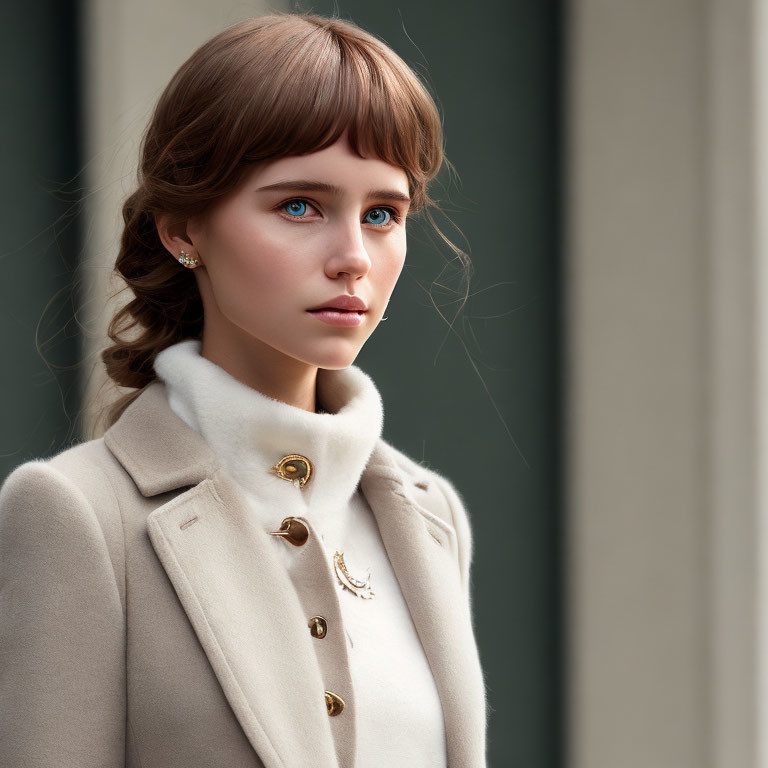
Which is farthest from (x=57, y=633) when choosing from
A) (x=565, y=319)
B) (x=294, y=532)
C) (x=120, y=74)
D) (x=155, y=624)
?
(x=565, y=319)

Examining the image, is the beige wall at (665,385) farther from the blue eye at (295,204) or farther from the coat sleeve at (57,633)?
the coat sleeve at (57,633)

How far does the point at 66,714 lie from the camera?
1433 millimetres

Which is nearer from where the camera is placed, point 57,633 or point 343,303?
point 57,633

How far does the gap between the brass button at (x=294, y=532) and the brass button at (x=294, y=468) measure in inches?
2.4

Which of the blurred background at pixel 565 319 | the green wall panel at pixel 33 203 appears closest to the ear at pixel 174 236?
the blurred background at pixel 565 319

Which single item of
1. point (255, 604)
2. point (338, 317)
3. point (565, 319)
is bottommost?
point (565, 319)

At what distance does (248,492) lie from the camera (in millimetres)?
1668

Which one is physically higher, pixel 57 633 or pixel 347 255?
pixel 347 255

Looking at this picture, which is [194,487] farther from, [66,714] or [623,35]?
[623,35]

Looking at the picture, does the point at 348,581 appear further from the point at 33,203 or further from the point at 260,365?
the point at 33,203

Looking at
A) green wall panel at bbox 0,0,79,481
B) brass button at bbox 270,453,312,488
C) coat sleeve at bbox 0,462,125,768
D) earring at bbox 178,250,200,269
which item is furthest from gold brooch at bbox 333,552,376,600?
green wall panel at bbox 0,0,79,481

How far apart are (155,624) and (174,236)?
0.56 metres

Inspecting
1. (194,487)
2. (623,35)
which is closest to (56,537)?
(194,487)

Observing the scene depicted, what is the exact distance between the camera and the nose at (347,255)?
1591 millimetres
